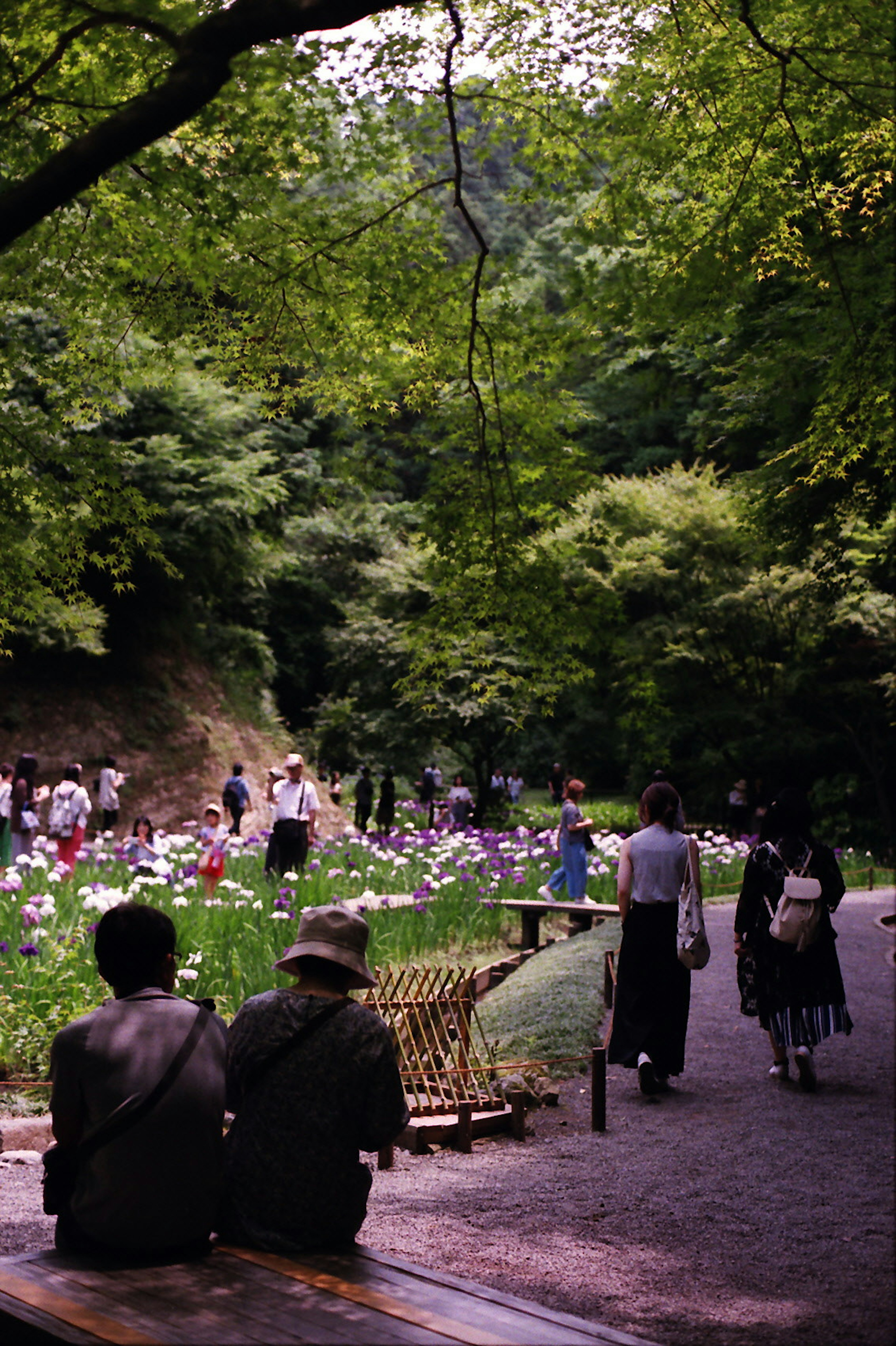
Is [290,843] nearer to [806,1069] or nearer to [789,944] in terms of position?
[806,1069]

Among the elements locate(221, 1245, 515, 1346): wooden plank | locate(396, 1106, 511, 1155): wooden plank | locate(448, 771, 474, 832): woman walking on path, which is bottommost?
locate(396, 1106, 511, 1155): wooden plank

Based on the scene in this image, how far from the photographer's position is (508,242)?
50438 millimetres

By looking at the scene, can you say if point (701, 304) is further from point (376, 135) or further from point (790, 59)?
point (376, 135)

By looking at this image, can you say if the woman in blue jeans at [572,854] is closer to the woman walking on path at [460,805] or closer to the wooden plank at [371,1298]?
the wooden plank at [371,1298]

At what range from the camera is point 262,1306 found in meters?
2.57

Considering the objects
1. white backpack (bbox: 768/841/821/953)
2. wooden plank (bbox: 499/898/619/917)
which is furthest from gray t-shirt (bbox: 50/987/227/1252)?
wooden plank (bbox: 499/898/619/917)

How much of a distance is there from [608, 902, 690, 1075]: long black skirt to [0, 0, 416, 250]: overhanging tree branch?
4.60 metres

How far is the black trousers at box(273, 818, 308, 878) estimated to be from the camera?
11375 mm

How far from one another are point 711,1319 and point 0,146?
5281 mm

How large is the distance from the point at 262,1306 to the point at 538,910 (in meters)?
8.44

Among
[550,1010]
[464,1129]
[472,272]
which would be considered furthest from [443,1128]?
[472,272]

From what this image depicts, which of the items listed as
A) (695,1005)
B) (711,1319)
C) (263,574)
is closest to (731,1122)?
(711,1319)

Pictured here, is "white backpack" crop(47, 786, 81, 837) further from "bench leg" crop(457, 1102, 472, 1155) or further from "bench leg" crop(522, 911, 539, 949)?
"bench leg" crop(457, 1102, 472, 1155)

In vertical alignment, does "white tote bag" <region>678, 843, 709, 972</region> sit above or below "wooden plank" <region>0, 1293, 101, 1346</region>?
above
